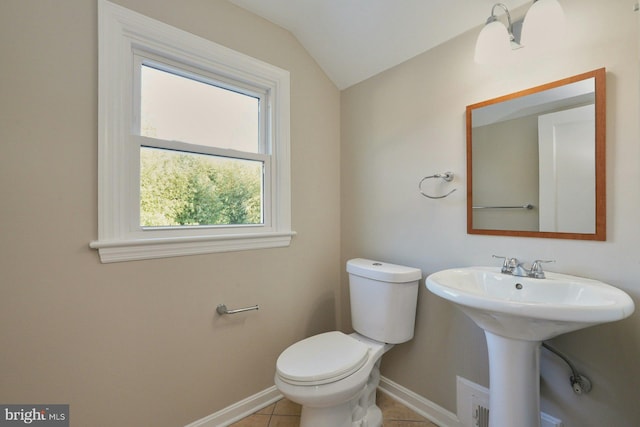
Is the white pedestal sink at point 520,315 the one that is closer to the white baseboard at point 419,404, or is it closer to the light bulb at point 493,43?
the white baseboard at point 419,404

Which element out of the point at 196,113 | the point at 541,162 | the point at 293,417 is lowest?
the point at 293,417

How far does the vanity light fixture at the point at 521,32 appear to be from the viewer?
1005 mm

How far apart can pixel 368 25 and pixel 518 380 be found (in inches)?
71.2

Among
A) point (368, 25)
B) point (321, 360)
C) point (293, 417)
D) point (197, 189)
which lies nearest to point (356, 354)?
point (321, 360)

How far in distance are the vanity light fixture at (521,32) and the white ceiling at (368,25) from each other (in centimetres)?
14

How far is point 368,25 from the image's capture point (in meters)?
1.53

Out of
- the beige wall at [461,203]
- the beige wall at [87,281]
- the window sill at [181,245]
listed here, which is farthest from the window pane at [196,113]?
the beige wall at [461,203]

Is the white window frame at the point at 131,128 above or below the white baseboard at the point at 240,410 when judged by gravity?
above

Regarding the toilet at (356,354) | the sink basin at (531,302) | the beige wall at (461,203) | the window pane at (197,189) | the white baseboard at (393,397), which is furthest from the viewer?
the white baseboard at (393,397)

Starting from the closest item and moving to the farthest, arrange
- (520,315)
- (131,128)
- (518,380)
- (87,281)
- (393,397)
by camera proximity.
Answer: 1. (520,315)
2. (518,380)
3. (87,281)
4. (131,128)
5. (393,397)

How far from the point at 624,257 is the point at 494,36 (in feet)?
3.22

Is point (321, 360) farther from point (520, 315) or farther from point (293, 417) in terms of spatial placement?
point (520, 315)

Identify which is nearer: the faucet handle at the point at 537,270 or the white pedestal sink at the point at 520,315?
the white pedestal sink at the point at 520,315

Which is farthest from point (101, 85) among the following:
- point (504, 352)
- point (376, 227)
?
point (504, 352)
